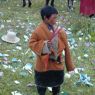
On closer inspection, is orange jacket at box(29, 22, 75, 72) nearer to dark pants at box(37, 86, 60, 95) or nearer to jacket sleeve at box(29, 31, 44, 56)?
jacket sleeve at box(29, 31, 44, 56)

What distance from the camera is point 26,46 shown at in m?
8.42

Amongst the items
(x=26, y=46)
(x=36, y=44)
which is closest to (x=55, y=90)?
(x=36, y=44)

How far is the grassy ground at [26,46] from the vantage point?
612cm

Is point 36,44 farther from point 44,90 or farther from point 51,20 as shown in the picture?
point 44,90

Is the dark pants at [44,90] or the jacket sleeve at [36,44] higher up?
the jacket sleeve at [36,44]

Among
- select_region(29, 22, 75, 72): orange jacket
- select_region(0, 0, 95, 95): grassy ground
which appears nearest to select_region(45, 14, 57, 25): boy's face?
select_region(29, 22, 75, 72): orange jacket

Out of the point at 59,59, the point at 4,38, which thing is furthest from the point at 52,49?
the point at 4,38

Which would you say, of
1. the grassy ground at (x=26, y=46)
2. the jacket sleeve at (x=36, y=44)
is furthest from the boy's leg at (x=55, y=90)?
the jacket sleeve at (x=36, y=44)

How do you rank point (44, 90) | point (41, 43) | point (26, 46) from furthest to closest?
point (26, 46) < point (44, 90) < point (41, 43)

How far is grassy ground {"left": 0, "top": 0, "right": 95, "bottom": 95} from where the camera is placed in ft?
20.1

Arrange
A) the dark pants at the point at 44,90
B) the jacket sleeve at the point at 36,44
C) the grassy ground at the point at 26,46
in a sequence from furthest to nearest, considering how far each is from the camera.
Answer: the grassy ground at the point at 26,46 < the dark pants at the point at 44,90 < the jacket sleeve at the point at 36,44

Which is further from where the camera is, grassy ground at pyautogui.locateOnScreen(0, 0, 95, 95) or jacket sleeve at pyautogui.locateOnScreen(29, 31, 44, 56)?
grassy ground at pyautogui.locateOnScreen(0, 0, 95, 95)

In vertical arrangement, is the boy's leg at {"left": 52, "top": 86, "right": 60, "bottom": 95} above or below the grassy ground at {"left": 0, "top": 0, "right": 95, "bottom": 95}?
above

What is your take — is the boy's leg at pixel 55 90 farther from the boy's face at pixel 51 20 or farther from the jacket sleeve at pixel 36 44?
the boy's face at pixel 51 20
